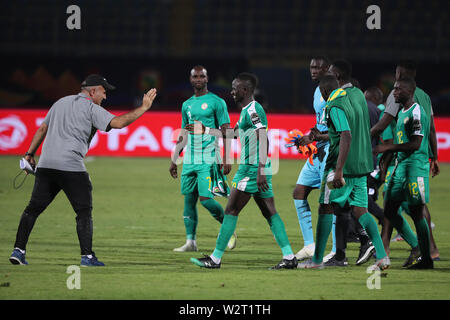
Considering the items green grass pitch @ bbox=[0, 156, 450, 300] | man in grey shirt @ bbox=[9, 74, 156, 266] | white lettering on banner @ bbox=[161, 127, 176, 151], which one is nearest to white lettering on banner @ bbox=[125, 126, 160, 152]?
white lettering on banner @ bbox=[161, 127, 176, 151]

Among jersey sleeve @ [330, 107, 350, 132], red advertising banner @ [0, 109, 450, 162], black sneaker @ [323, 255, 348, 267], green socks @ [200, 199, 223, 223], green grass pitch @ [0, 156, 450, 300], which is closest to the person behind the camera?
green grass pitch @ [0, 156, 450, 300]

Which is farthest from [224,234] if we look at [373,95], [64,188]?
[373,95]

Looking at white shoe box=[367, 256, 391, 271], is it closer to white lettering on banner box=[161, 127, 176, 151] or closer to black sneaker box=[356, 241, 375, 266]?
black sneaker box=[356, 241, 375, 266]

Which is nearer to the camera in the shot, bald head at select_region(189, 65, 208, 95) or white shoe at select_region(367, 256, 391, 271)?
white shoe at select_region(367, 256, 391, 271)

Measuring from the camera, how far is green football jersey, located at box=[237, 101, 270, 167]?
8172 mm

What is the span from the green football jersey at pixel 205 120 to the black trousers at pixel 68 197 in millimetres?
2172

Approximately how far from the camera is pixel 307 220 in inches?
378

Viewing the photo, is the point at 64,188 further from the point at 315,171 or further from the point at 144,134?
the point at 144,134

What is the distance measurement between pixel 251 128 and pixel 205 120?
2176 millimetres

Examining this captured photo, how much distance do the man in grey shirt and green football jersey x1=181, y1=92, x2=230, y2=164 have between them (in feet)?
6.58

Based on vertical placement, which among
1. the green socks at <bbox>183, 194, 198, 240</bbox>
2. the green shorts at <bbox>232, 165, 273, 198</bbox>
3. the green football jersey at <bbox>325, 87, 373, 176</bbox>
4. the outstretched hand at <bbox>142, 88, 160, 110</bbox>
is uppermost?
the outstretched hand at <bbox>142, 88, 160, 110</bbox>

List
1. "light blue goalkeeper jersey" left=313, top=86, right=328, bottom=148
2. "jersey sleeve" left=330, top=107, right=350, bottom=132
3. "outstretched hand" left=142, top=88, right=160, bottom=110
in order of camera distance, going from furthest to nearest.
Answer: "light blue goalkeeper jersey" left=313, top=86, right=328, bottom=148 < "outstretched hand" left=142, top=88, right=160, bottom=110 < "jersey sleeve" left=330, top=107, right=350, bottom=132
